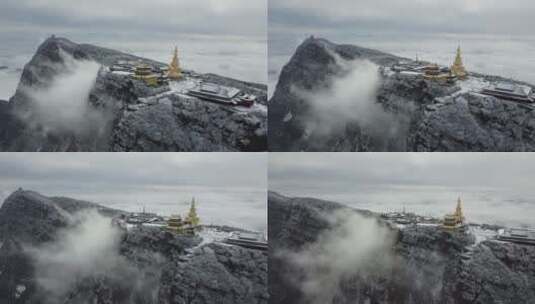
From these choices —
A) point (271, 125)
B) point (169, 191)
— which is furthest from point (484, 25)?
point (169, 191)

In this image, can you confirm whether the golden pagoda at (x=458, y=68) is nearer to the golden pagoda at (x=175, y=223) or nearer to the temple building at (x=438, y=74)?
the temple building at (x=438, y=74)

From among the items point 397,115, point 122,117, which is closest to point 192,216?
point 122,117

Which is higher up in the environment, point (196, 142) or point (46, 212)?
point (196, 142)

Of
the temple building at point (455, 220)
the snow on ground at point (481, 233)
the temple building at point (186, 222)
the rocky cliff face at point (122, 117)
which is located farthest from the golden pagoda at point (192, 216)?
the snow on ground at point (481, 233)

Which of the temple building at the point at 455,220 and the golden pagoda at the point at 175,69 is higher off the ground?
the golden pagoda at the point at 175,69

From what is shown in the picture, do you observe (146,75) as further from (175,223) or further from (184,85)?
(175,223)

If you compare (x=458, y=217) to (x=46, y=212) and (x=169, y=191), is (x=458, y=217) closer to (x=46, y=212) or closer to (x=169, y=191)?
(x=169, y=191)
